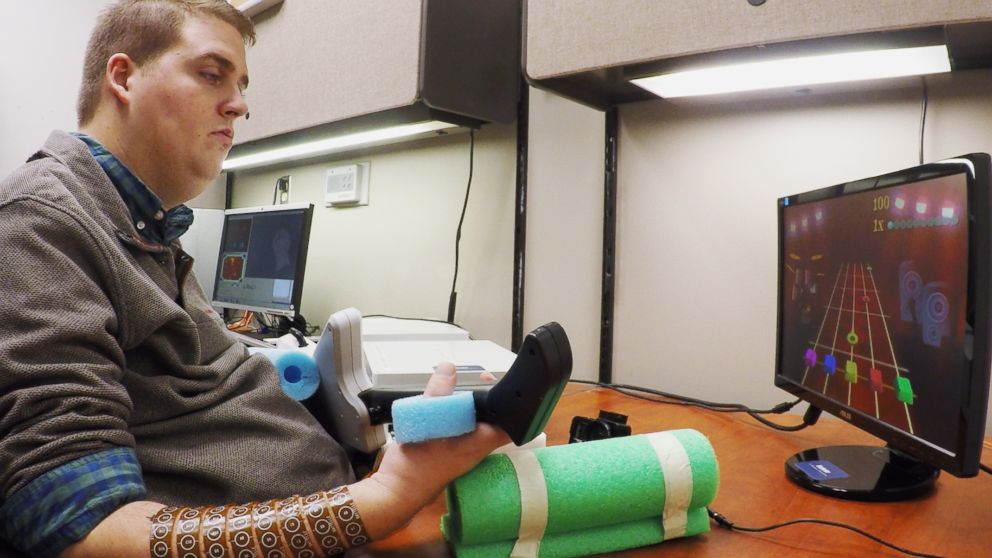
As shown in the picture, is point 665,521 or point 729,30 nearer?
point 665,521

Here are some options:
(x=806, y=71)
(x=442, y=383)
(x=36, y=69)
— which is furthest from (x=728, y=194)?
(x=36, y=69)

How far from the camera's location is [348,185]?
1.88 metres

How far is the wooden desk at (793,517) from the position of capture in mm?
573

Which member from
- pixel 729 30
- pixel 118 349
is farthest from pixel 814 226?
pixel 118 349

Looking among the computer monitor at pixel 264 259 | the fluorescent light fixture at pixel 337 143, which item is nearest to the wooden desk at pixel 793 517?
the fluorescent light fixture at pixel 337 143

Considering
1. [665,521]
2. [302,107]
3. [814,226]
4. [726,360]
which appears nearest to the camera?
[665,521]

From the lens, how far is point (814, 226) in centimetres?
85

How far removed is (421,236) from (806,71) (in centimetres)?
100

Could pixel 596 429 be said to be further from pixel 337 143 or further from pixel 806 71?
pixel 337 143

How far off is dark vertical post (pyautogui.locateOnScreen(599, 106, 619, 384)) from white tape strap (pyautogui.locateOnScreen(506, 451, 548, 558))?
30.9 inches

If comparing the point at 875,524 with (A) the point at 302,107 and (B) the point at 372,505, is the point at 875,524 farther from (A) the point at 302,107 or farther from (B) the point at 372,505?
(A) the point at 302,107

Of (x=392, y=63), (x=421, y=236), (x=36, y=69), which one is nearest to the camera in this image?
(x=392, y=63)

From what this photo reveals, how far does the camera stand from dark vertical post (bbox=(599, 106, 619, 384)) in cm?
130

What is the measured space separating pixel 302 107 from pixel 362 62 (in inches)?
10.4
